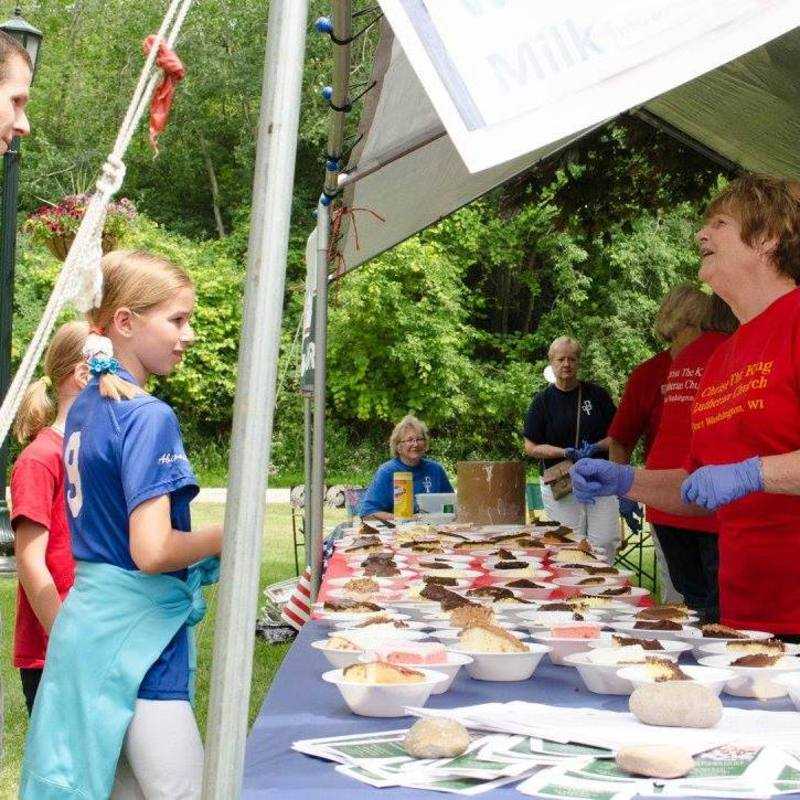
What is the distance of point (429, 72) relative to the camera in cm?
120

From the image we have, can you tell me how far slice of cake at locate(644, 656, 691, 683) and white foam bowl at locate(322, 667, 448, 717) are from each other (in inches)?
11.7

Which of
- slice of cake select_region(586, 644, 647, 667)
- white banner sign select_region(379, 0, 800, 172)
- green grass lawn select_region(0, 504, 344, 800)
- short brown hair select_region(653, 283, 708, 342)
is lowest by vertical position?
green grass lawn select_region(0, 504, 344, 800)

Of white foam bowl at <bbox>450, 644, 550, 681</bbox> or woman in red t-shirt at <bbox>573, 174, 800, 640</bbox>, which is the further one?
woman in red t-shirt at <bbox>573, 174, 800, 640</bbox>

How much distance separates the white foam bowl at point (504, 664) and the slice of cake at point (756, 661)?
288mm

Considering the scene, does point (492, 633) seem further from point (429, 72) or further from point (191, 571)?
point (429, 72)

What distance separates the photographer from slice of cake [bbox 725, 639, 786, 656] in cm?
171

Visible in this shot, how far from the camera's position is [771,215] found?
7.61 ft

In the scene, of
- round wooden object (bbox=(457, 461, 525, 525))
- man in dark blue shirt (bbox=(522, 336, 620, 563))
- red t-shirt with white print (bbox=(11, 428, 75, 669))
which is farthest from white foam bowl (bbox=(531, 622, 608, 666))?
man in dark blue shirt (bbox=(522, 336, 620, 563))

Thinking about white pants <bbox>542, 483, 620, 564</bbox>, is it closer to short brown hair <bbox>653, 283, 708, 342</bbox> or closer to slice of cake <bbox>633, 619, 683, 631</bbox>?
short brown hair <bbox>653, 283, 708, 342</bbox>

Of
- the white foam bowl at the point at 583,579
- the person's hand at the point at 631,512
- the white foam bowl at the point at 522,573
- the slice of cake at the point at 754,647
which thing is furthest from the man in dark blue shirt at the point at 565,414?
the slice of cake at the point at 754,647

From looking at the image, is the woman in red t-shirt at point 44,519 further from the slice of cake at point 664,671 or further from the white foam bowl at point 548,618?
the slice of cake at point 664,671

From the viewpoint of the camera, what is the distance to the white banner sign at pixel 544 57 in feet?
3.80

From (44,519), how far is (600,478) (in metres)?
1.45

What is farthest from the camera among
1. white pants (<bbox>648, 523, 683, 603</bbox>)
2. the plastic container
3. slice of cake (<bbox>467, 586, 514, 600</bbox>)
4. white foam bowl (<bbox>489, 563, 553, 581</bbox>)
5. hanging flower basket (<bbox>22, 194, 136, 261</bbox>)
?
hanging flower basket (<bbox>22, 194, 136, 261</bbox>)
